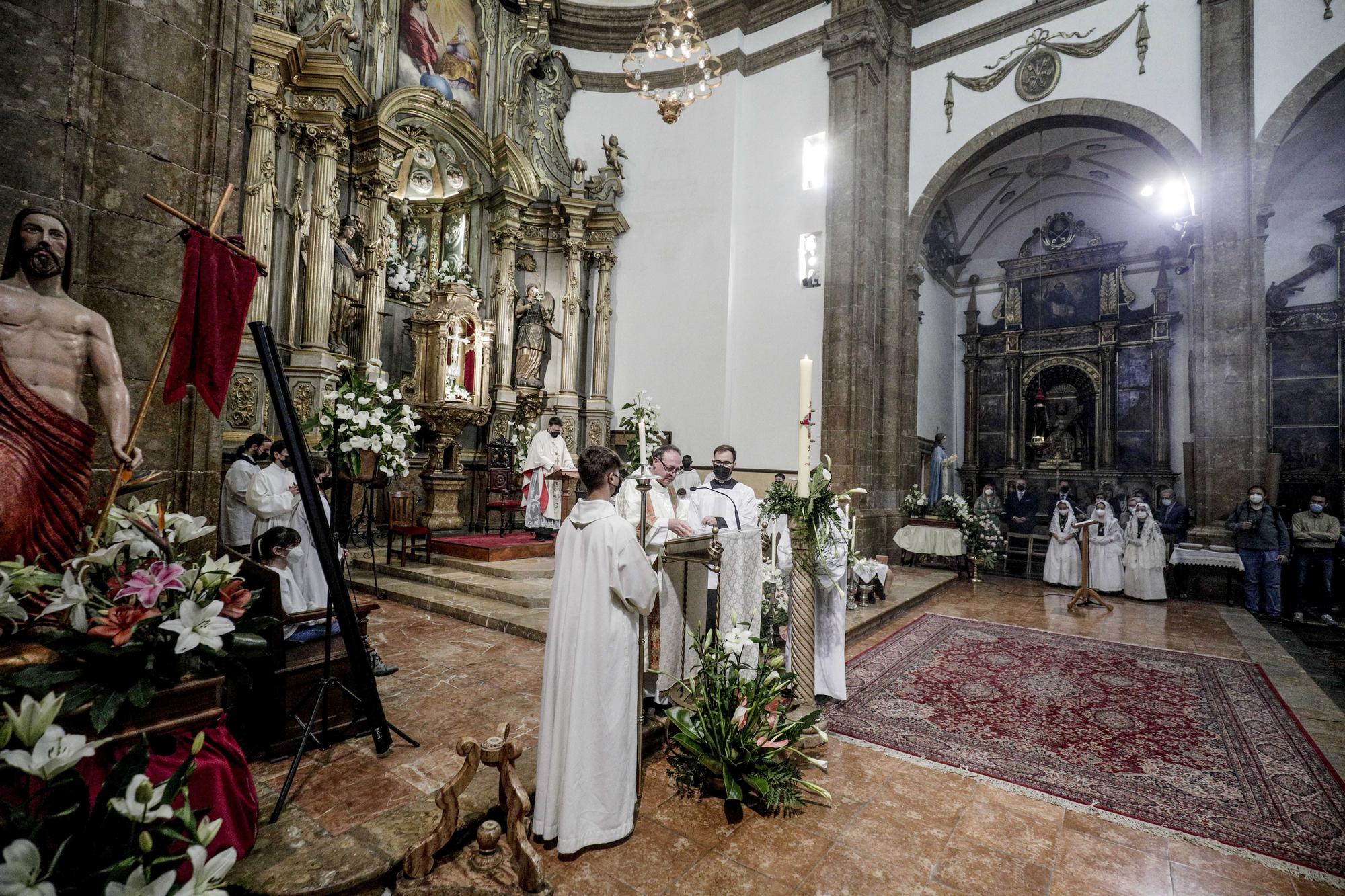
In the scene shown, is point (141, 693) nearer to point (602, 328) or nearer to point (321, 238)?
point (321, 238)

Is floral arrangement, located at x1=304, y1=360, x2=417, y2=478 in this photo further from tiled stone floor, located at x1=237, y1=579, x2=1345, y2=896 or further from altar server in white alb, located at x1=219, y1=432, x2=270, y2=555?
tiled stone floor, located at x1=237, y1=579, x2=1345, y2=896

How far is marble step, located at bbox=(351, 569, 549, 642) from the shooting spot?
17.0 ft

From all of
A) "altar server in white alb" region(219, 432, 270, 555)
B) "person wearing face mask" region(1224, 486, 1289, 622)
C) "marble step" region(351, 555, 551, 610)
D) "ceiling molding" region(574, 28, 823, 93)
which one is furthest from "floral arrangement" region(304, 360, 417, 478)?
"person wearing face mask" region(1224, 486, 1289, 622)

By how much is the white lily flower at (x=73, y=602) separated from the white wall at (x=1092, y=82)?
11778mm

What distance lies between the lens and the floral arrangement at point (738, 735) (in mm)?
2990

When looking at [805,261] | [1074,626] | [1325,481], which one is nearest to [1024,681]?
[1074,626]

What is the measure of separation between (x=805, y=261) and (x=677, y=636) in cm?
825

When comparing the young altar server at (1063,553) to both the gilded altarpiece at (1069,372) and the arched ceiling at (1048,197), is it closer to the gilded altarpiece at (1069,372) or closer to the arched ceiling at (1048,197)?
the gilded altarpiece at (1069,372)

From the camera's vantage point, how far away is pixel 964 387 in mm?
16156

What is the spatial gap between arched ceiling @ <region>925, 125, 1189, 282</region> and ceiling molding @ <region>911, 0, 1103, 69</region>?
2.66 m

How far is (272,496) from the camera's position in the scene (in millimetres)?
3961

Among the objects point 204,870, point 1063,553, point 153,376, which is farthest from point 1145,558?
point 153,376

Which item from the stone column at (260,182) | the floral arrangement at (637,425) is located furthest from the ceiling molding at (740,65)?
the stone column at (260,182)

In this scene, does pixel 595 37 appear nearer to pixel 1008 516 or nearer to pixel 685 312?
pixel 685 312
